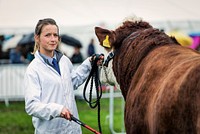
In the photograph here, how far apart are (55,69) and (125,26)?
80 cm

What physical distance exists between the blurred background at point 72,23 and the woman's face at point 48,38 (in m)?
8.49

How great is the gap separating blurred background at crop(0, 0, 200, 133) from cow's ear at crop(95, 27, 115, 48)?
855 centimetres

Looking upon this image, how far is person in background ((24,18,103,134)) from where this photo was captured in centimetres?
580

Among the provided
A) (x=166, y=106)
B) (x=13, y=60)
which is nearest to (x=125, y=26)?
(x=166, y=106)

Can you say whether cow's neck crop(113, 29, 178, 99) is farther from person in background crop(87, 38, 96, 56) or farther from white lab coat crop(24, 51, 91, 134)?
person in background crop(87, 38, 96, 56)

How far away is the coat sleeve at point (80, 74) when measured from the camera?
6.25 metres

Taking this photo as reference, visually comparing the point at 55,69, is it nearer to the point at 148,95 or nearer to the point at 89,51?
the point at 148,95

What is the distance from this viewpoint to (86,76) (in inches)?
251

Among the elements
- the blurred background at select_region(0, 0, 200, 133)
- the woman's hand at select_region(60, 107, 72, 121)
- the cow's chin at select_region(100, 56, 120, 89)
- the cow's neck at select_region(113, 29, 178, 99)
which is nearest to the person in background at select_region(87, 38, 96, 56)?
the blurred background at select_region(0, 0, 200, 133)

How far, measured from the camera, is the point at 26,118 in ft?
45.1

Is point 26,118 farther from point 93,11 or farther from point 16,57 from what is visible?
point 93,11

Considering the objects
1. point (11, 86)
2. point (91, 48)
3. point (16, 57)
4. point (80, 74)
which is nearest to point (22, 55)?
point (16, 57)

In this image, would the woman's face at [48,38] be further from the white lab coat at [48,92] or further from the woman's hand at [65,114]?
the woman's hand at [65,114]

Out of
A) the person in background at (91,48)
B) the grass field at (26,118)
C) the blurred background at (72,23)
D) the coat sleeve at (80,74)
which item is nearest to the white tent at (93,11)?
the blurred background at (72,23)
